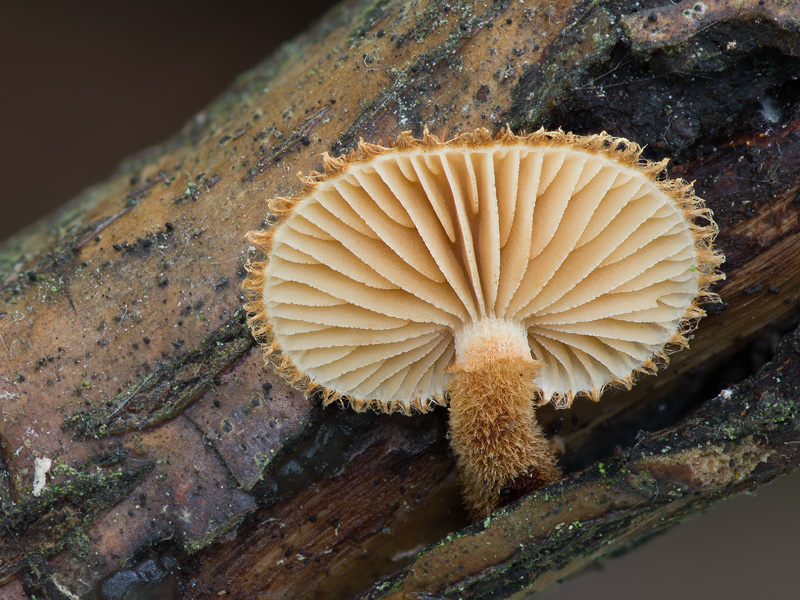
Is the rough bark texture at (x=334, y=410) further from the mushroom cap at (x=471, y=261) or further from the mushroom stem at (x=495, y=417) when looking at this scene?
the mushroom cap at (x=471, y=261)

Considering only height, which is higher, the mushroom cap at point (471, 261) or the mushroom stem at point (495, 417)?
the mushroom cap at point (471, 261)

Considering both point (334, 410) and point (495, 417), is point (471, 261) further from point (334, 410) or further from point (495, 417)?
point (334, 410)

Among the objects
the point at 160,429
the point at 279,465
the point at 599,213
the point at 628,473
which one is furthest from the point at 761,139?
the point at 160,429

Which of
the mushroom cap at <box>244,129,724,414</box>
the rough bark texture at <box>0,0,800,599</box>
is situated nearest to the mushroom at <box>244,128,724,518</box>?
the mushroom cap at <box>244,129,724,414</box>

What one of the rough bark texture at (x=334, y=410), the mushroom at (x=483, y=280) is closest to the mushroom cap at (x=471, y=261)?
the mushroom at (x=483, y=280)

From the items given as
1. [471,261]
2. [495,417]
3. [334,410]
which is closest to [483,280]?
[471,261]

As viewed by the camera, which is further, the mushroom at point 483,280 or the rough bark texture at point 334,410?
the rough bark texture at point 334,410

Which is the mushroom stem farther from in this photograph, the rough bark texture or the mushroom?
the rough bark texture
